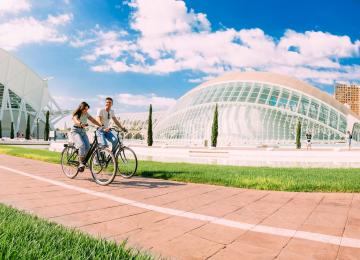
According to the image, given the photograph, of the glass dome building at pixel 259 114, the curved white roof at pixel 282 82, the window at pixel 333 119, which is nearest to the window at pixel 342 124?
the glass dome building at pixel 259 114

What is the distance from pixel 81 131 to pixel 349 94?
187990mm

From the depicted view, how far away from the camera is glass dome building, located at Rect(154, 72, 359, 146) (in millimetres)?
34844

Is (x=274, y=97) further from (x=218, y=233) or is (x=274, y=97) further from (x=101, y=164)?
(x=218, y=233)

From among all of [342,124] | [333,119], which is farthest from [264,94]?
[342,124]

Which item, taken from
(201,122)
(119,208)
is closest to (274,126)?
(201,122)

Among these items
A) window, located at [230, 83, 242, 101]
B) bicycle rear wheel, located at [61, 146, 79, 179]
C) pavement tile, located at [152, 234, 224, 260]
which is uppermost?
window, located at [230, 83, 242, 101]

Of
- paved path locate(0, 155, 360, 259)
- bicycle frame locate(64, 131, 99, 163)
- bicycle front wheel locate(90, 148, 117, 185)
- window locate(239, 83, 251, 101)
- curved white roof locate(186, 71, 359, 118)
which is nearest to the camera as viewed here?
paved path locate(0, 155, 360, 259)

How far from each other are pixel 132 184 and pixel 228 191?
205 centimetres

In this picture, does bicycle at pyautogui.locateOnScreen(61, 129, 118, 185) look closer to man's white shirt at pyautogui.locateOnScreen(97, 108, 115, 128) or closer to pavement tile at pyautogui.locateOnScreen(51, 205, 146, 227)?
man's white shirt at pyautogui.locateOnScreen(97, 108, 115, 128)

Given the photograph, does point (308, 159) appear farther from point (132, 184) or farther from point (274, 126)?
point (274, 126)

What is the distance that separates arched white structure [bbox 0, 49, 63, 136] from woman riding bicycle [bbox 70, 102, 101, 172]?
2546 inches

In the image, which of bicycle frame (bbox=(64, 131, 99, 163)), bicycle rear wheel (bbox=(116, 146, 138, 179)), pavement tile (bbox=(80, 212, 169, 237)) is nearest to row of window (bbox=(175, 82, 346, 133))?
bicycle rear wheel (bbox=(116, 146, 138, 179))

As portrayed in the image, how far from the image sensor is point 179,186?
6574 millimetres

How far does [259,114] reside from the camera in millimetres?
35531
